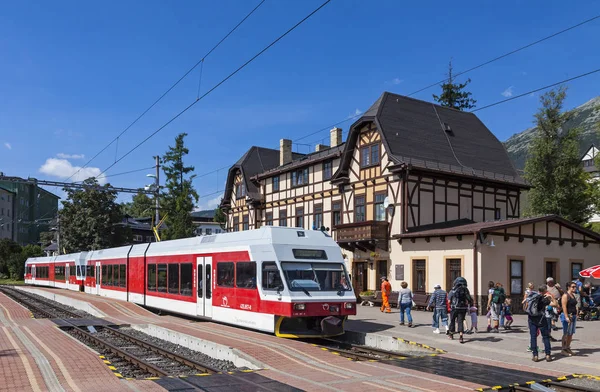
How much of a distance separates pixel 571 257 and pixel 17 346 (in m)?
21.9

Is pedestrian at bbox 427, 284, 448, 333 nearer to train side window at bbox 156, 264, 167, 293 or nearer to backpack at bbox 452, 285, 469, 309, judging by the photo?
backpack at bbox 452, 285, 469, 309

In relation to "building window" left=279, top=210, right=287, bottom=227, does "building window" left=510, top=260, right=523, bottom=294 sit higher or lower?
lower

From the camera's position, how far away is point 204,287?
18.6m

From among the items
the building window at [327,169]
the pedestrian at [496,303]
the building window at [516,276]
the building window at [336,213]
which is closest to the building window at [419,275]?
the building window at [516,276]

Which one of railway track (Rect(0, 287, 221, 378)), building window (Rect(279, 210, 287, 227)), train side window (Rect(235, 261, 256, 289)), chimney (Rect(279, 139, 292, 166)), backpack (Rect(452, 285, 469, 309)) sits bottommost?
railway track (Rect(0, 287, 221, 378))

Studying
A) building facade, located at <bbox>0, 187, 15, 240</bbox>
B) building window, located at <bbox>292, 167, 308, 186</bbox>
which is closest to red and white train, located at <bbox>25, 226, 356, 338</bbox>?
building window, located at <bbox>292, 167, 308, 186</bbox>

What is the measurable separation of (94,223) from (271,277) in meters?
48.6

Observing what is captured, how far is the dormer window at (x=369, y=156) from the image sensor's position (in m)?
28.4

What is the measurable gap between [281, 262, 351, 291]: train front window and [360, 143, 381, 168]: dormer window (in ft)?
43.3

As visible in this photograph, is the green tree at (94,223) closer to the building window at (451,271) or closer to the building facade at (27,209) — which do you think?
the building facade at (27,209)

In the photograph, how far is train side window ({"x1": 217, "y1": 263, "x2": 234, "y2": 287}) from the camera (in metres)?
16.8

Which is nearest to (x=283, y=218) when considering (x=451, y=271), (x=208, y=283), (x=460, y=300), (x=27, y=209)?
(x=451, y=271)

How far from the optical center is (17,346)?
41.5 feet

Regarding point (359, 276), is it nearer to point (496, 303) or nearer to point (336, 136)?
point (336, 136)
